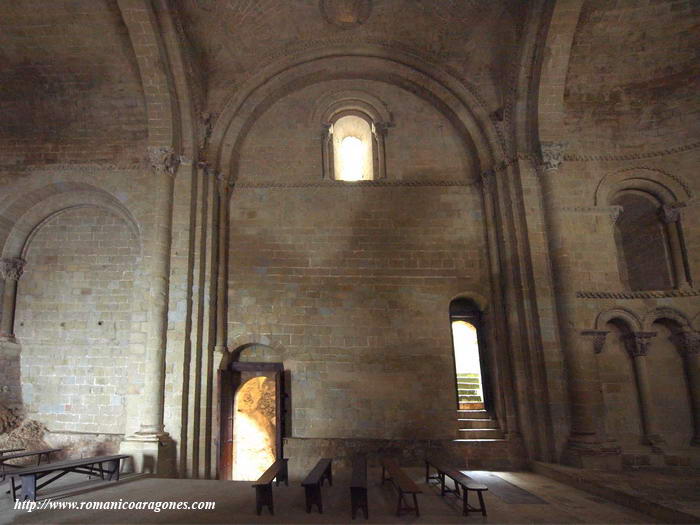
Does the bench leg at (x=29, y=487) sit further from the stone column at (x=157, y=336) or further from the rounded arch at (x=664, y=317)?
the rounded arch at (x=664, y=317)

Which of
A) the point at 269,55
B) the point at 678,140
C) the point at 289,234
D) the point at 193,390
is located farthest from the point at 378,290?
the point at 678,140

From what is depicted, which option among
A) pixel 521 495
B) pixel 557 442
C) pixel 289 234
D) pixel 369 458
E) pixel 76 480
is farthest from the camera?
pixel 289 234

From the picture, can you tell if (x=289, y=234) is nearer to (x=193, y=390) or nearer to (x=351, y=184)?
(x=351, y=184)

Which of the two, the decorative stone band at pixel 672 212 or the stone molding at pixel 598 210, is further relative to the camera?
the stone molding at pixel 598 210

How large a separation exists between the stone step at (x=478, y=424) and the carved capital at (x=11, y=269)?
10.6 meters

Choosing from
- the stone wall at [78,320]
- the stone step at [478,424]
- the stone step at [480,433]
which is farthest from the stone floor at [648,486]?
the stone wall at [78,320]

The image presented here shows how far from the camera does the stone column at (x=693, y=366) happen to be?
9.07 metres

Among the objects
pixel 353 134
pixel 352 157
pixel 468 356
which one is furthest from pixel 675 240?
pixel 353 134

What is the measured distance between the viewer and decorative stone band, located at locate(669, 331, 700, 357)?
920cm

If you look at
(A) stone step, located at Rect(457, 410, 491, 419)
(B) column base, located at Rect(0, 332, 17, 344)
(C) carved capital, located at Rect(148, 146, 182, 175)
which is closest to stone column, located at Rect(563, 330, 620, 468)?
(A) stone step, located at Rect(457, 410, 491, 419)

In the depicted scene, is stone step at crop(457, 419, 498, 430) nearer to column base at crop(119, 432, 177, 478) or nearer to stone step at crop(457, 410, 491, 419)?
stone step at crop(457, 410, 491, 419)

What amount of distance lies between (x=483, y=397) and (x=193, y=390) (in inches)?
249

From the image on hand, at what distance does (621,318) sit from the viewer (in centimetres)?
941

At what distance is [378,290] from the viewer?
10.6 metres
